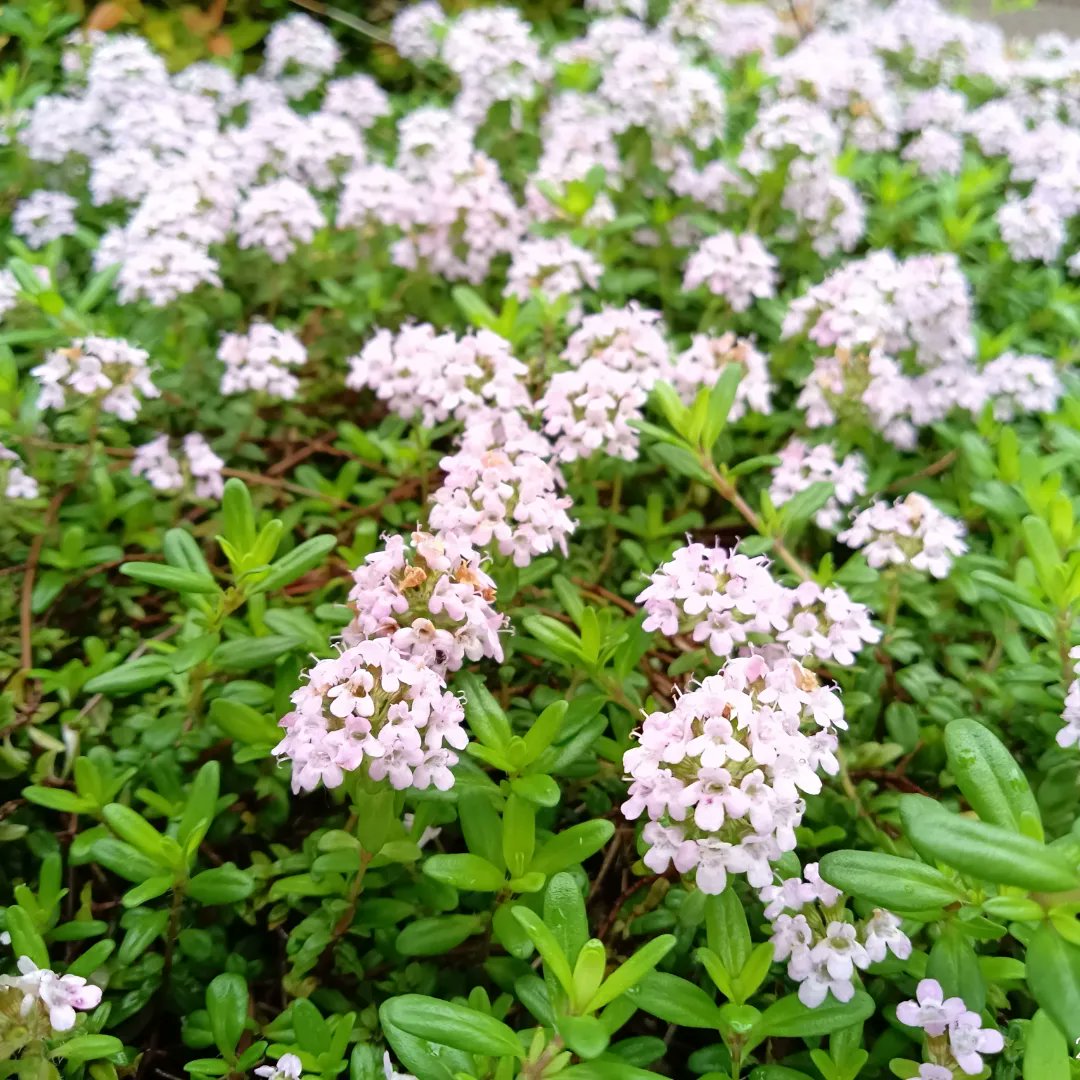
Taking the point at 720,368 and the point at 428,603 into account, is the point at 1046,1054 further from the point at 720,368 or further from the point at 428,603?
the point at 720,368

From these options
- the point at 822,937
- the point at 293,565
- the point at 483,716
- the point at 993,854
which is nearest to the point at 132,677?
the point at 293,565

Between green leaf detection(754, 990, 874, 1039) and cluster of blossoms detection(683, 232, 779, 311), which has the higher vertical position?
cluster of blossoms detection(683, 232, 779, 311)

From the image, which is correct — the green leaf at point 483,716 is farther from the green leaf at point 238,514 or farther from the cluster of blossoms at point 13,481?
the cluster of blossoms at point 13,481

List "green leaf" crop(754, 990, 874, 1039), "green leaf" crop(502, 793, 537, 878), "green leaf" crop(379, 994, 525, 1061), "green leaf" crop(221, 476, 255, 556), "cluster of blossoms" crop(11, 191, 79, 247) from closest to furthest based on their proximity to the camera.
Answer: "green leaf" crop(379, 994, 525, 1061)
"green leaf" crop(754, 990, 874, 1039)
"green leaf" crop(502, 793, 537, 878)
"green leaf" crop(221, 476, 255, 556)
"cluster of blossoms" crop(11, 191, 79, 247)

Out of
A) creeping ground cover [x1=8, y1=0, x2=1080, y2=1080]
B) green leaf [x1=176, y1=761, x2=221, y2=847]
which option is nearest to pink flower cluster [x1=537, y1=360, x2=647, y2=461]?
creeping ground cover [x1=8, y1=0, x2=1080, y2=1080]

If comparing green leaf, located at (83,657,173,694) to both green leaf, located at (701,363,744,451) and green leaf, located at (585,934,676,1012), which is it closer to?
green leaf, located at (585,934,676,1012)

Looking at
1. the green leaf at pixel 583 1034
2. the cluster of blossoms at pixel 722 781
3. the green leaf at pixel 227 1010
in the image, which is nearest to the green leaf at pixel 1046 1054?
the cluster of blossoms at pixel 722 781
